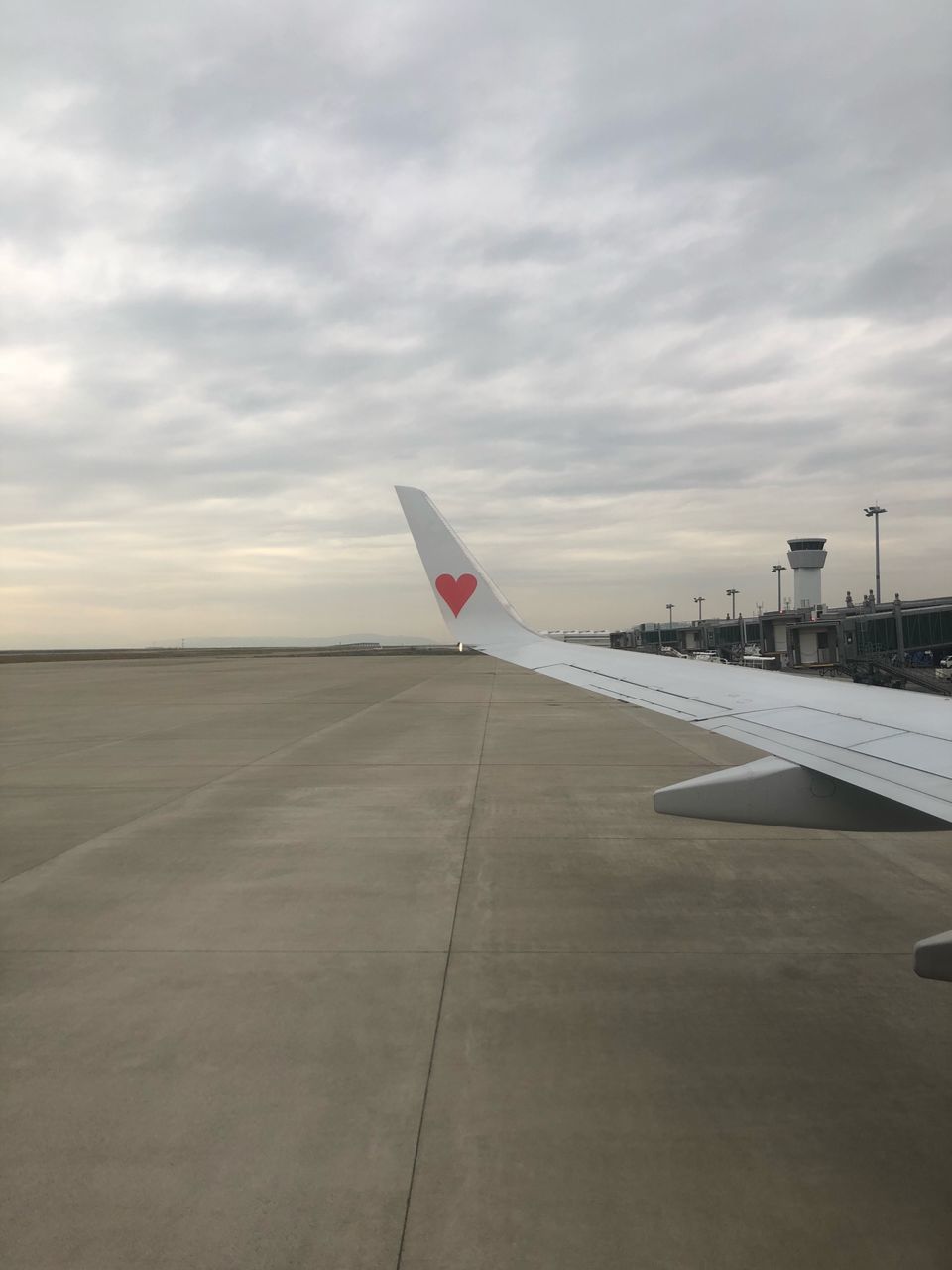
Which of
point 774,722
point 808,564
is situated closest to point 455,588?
point 774,722

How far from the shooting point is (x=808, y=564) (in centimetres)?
6619

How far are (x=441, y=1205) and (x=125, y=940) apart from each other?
3.67 metres

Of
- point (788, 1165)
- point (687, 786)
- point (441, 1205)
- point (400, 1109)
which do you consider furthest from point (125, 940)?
point (788, 1165)

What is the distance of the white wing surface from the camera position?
350 centimetres

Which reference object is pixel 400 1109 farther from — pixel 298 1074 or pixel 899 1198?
pixel 899 1198

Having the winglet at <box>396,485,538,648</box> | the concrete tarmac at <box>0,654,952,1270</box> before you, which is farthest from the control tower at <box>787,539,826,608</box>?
the winglet at <box>396,485,538,648</box>

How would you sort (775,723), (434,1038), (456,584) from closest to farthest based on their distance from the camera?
(775,723) < (434,1038) < (456,584)

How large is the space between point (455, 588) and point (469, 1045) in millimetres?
3354

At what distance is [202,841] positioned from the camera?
28.7ft

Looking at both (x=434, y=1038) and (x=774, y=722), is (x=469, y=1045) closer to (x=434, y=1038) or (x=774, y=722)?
(x=434, y=1038)

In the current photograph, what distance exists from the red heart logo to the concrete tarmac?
2.47 m

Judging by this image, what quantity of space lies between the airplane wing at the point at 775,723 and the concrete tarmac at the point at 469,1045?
1223 millimetres

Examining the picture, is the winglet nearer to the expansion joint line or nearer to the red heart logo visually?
the red heart logo

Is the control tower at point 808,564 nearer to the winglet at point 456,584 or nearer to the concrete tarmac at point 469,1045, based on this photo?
the concrete tarmac at point 469,1045
